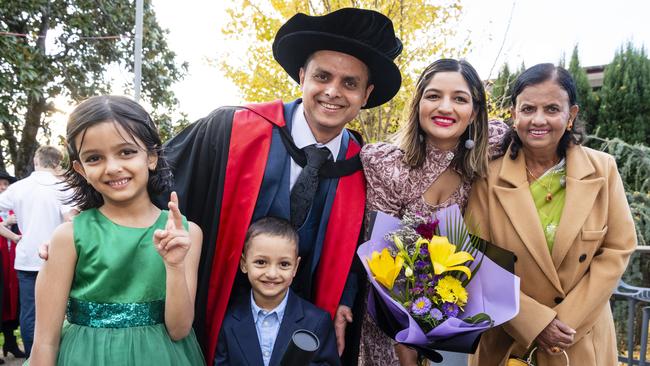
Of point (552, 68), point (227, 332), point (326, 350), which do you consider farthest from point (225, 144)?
point (552, 68)

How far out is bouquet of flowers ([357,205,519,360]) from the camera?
2086 millimetres

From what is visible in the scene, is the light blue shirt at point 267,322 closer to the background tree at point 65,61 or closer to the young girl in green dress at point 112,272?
the young girl in green dress at point 112,272

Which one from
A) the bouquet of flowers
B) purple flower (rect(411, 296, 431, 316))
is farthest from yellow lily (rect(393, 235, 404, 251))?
purple flower (rect(411, 296, 431, 316))

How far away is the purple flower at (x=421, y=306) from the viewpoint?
2084 millimetres

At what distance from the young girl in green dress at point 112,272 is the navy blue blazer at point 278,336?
27 centimetres

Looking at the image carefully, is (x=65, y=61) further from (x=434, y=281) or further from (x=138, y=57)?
(x=434, y=281)

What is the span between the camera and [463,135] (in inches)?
109

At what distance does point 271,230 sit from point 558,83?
1636mm

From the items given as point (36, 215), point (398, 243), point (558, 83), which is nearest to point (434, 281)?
point (398, 243)

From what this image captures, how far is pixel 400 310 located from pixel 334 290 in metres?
0.55

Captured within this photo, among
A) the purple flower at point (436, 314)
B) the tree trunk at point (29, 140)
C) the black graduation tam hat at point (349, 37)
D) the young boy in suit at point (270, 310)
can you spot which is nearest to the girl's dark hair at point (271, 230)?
the young boy in suit at point (270, 310)

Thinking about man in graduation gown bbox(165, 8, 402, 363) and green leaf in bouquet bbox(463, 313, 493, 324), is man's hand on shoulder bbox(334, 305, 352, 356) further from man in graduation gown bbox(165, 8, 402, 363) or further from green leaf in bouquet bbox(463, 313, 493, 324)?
green leaf in bouquet bbox(463, 313, 493, 324)

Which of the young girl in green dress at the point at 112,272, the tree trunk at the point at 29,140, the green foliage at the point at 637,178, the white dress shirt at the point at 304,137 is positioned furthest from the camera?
the tree trunk at the point at 29,140

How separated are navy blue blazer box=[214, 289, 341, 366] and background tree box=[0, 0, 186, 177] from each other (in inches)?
348
